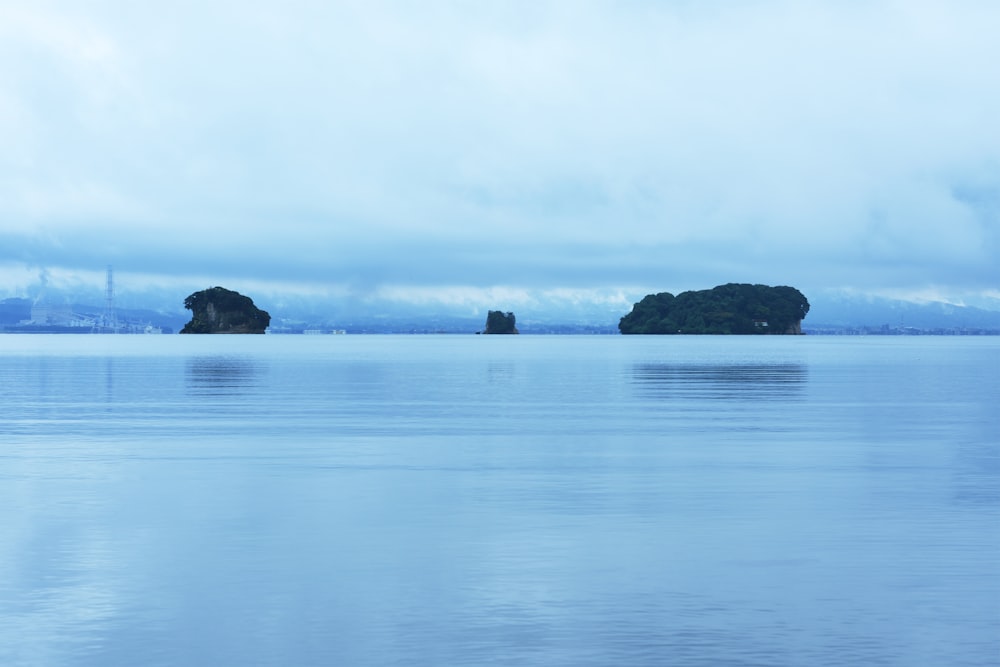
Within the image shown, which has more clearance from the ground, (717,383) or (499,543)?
(717,383)

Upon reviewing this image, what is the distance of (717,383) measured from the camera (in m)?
90.9

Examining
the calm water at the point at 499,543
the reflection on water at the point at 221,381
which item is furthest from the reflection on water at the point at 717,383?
the reflection on water at the point at 221,381

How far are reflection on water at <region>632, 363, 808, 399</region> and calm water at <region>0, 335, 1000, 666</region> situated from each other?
2513 centimetres

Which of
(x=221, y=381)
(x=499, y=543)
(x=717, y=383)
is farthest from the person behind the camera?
(x=221, y=381)

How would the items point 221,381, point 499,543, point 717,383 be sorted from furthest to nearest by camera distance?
point 221,381 → point 717,383 → point 499,543

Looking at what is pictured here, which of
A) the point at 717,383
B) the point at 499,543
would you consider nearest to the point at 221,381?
the point at 717,383

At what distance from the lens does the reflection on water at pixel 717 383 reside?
3000 inches

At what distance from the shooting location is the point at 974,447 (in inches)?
1624

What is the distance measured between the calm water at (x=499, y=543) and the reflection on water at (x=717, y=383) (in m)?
25.1

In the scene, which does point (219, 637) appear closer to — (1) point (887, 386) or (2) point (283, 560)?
(2) point (283, 560)

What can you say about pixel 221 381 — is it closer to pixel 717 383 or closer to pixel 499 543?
pixel 717 383

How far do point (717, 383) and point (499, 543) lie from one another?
69.7 metres

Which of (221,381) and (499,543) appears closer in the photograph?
(499,543)

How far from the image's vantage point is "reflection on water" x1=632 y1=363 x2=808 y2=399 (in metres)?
76.2
